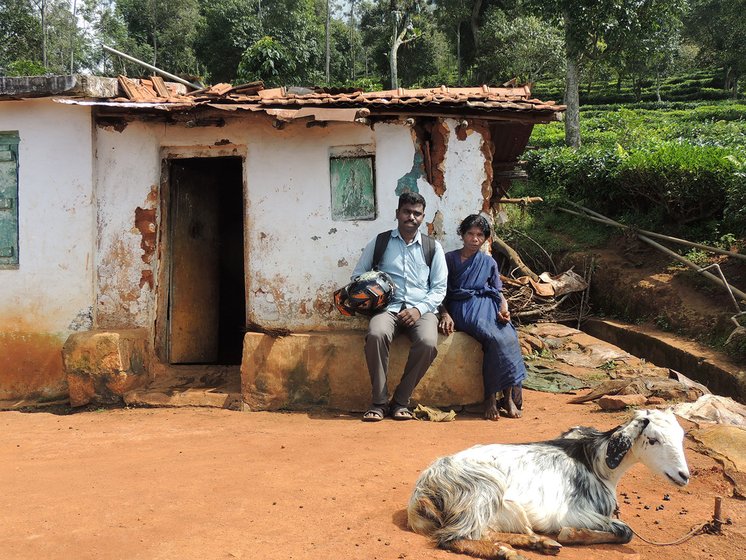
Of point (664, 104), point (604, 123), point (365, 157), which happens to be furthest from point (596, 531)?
point (664, 104)

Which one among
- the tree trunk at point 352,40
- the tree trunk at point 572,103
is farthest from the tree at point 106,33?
the tree trunk at point 572,103

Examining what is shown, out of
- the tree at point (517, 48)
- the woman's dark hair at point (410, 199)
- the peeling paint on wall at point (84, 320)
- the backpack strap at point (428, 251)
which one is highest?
the tree at point (517, 48)

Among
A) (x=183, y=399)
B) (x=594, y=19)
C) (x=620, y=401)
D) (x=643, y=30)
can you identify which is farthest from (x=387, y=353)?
(x=643, y=30)

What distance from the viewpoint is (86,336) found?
6.50 m

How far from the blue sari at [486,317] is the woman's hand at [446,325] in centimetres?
11

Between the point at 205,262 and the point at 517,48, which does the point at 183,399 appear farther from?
the point at 517,48

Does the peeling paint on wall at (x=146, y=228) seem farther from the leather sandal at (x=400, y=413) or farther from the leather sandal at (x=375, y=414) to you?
the leather sandal at (x=400, y=413)

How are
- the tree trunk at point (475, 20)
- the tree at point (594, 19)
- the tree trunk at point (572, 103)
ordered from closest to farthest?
1. the tree at point (594, 19)
2. the tree trunk at point (572, 103)
3. the tree trunk at point (475, 20)

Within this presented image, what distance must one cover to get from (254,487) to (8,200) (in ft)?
14.7

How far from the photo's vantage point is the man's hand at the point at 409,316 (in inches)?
231

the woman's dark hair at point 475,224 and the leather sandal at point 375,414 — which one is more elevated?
the woman's dark hair at point 475,224

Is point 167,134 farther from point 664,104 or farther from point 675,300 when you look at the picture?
point 664,104

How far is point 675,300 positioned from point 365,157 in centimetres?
536

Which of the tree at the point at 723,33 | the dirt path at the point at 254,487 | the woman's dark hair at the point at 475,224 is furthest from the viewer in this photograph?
the tree at the point at 723,33
